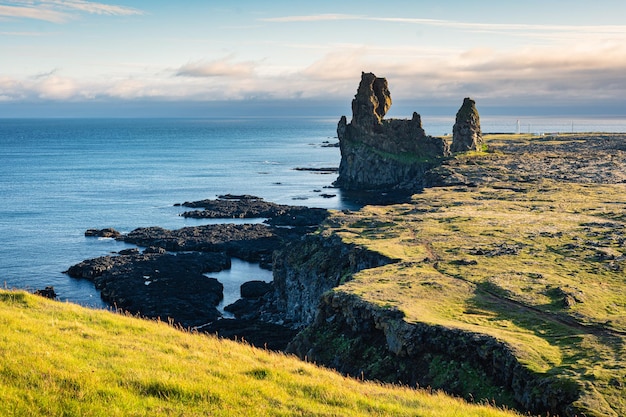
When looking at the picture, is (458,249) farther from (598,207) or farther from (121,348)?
(121,348)

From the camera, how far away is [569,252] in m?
48.1

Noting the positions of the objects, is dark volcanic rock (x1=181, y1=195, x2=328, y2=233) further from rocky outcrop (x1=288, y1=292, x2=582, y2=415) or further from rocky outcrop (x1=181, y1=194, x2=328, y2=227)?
rocky outcrop (x1=288, y1=292, x2=582, y2=415)

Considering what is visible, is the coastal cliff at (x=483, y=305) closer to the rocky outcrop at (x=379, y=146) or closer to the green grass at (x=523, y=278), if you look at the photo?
the green grass at (x=523, y=278)

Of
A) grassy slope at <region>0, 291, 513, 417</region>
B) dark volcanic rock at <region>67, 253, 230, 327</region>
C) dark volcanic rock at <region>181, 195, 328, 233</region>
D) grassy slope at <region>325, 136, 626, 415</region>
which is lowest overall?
dark volcanic rock at <region>67, 253, 230, 327</region>

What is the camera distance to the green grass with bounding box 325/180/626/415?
1086 inches

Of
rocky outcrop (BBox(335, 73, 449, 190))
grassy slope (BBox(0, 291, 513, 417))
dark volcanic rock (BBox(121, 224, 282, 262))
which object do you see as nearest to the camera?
grassy slope (BBox(0, 291, 513, 417))

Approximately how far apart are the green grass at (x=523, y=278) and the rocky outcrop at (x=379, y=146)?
89.7 meters

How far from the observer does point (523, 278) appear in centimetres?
4041

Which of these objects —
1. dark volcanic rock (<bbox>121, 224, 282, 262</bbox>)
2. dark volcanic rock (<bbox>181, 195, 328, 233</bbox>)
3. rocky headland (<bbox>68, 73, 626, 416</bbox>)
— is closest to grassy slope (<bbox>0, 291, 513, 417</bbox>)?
rocky headland (<bbox>68, 73, 626, 416</bbox>)

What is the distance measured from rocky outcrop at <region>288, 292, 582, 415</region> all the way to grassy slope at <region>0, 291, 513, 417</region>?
271 inches

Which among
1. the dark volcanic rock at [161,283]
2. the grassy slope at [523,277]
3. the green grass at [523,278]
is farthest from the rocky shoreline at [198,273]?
the green grass at [523,278]

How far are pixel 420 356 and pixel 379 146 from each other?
14537cm

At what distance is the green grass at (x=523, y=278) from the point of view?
2758cm

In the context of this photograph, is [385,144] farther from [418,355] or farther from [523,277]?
[418,355]
